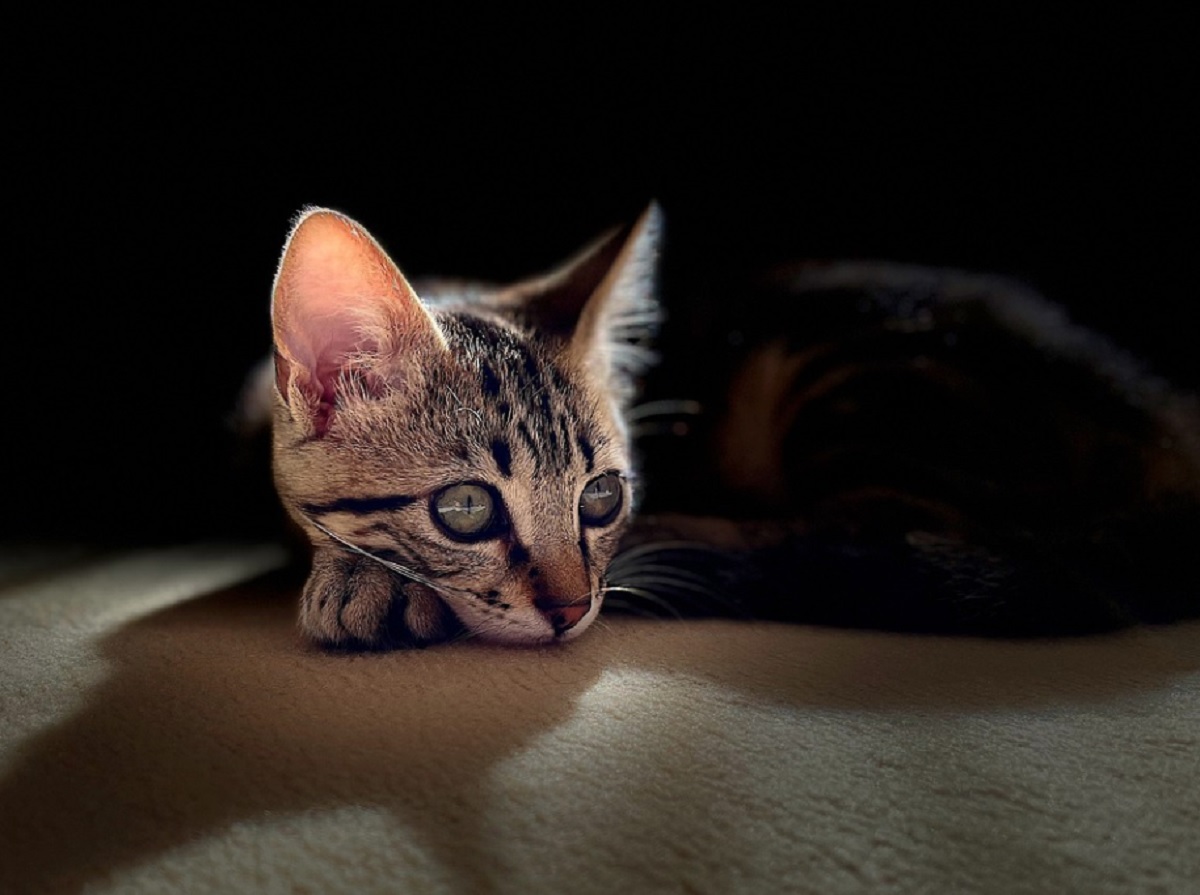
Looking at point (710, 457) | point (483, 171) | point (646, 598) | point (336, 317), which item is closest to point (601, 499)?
point (646, 598)

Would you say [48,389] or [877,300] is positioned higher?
[877,300]

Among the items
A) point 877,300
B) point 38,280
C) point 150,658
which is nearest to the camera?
point 150,658

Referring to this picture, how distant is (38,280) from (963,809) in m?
2.08

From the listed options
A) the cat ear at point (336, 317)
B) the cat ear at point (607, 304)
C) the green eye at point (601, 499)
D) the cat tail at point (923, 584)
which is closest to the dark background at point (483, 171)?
the cat ear at point (607, 304)

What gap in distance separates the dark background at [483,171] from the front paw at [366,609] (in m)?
0.81

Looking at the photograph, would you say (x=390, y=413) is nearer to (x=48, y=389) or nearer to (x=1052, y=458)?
(x=1052, y=458)

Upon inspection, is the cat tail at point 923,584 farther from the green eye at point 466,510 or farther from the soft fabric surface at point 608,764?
the green eye at point 466,510

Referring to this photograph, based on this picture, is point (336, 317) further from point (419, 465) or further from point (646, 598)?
point (646, 598)

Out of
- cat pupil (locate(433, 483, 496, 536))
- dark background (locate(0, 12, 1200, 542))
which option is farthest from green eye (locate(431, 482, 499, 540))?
dark background (locate(0, 12, 1200, 542))

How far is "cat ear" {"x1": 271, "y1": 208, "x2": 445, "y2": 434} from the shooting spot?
0.88 meters

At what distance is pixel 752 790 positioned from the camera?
0.61m

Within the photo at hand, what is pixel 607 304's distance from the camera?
120 centimetres

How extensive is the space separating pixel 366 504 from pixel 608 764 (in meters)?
0.45

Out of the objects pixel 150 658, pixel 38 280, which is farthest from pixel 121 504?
pixel 150 658
